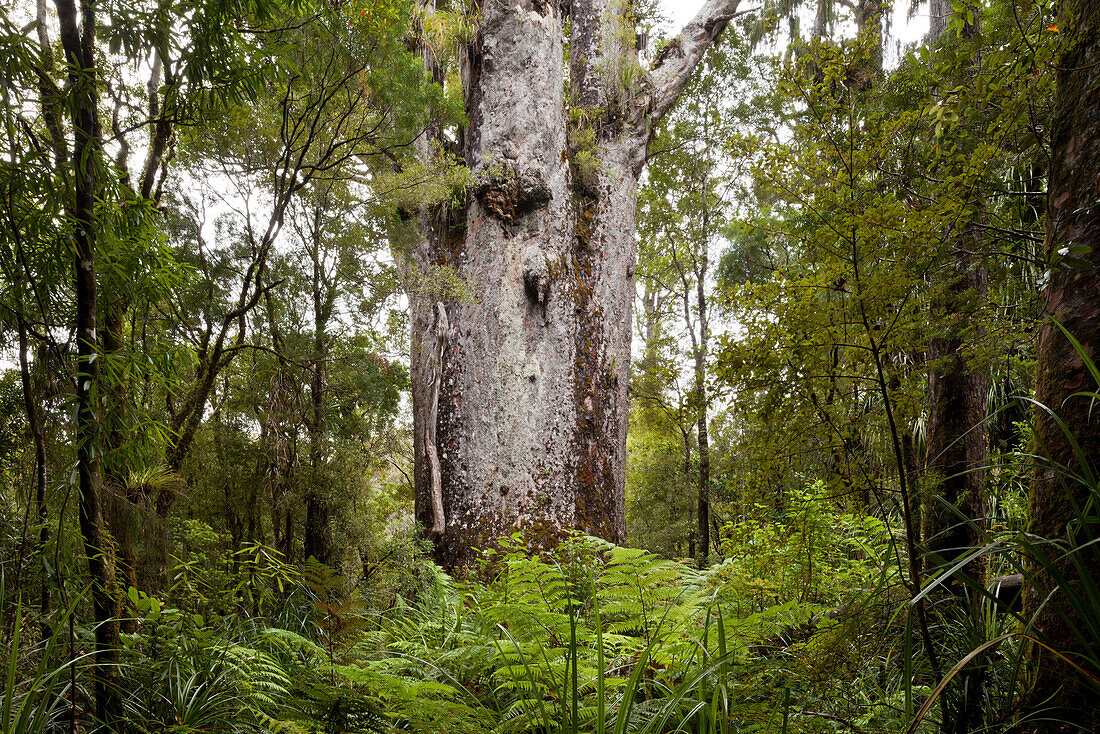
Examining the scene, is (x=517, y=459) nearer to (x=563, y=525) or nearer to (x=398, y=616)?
(x=563, y=525)

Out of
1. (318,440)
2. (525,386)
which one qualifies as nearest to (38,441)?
(525,386)

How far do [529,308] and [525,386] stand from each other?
739mm

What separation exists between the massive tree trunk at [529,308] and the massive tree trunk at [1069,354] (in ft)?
11.5

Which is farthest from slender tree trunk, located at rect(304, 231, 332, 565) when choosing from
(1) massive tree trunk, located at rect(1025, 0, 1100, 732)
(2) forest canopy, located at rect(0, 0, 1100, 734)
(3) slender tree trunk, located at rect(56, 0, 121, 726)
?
(1) massive tree trunk, located at rect(1025, 0, 1100, 732)

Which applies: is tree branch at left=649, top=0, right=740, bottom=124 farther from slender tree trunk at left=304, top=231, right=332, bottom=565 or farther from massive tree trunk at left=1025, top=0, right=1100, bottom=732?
massive tree trunk at left=1025, top=0, right=1100, bottom=732

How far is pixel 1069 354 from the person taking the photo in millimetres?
1319

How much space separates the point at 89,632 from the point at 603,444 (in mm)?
3750

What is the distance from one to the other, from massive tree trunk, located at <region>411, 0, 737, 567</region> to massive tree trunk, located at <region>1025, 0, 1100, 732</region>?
3.49 metres


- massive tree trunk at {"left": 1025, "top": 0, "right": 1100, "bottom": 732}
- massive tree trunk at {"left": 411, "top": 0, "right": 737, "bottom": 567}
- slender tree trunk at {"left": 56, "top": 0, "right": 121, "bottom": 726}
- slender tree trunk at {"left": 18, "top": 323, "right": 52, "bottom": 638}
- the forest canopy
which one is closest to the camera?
massive tree trunk at {"left": 1025, "top": 0, "right": 1100, "bottom": 732}

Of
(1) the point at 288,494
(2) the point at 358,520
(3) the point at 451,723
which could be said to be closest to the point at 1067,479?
(3) the point at 451,723

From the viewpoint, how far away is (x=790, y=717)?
167 cm

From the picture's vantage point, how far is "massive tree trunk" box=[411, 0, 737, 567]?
15.2ft

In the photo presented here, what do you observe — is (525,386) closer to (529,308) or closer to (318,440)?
(529,308)

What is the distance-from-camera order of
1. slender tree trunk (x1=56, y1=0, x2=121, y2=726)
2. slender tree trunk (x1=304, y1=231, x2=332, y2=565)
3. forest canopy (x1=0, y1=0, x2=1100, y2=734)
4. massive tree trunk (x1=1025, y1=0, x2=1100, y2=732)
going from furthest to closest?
slender tree trunk (x1=304, y1=231, x2=332, y2=565) → slender tree trunk (x1=56, y1=0, x2=121, y2=726) → forest canopy (x1=0, y1=0, x2=1100, y2=734) → massive tree trunk (x1=1025, y1=0, x2=1100, y2=732)
